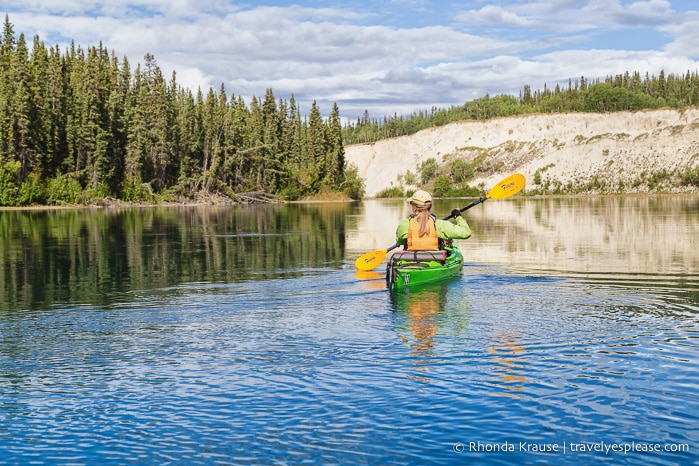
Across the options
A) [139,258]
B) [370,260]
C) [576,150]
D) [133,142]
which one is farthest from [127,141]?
[576,150]

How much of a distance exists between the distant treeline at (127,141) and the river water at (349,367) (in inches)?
3016

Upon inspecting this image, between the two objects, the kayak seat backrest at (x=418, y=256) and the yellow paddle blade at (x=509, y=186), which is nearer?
the kayak seat backrest at (x=418, y=256)

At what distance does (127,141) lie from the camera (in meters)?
108

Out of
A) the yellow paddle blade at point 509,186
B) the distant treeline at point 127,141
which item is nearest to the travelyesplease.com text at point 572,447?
the yellow paddle blade at point 509,186

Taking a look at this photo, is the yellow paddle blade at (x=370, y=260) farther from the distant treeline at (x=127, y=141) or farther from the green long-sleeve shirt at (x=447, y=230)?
the distant treeline at (x=127, y=141)

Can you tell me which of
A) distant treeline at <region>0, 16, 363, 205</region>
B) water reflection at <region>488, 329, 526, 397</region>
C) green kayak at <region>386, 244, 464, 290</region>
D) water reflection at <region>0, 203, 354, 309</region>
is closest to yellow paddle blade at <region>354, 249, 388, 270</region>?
water reflection at <region>0, 203, 354, 309</region>

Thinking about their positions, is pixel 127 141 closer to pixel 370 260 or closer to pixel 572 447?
pixel 370 260

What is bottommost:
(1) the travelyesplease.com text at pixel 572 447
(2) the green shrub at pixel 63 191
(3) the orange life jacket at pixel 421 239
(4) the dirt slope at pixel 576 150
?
(1) the travelyesplease.com text at pixel 572 447

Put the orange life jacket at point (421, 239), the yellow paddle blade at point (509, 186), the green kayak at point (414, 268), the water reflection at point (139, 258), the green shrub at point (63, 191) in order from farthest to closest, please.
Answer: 1. the green shrub at point (63, 191)
2. the yellow paddle blade at point (509, 186)
3. the water reflection at point (139, 258)
4. the orange life jacket at point (421, 239)
5. the green kayak at point (414, 268)

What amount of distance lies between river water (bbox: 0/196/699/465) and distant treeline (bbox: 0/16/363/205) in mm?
76598

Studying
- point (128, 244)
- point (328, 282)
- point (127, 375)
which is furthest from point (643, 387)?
point (128, 244)

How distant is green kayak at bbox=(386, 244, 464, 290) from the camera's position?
1986 centimetres

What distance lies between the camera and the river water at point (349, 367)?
885 centimetres

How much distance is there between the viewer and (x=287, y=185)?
12888 cm
